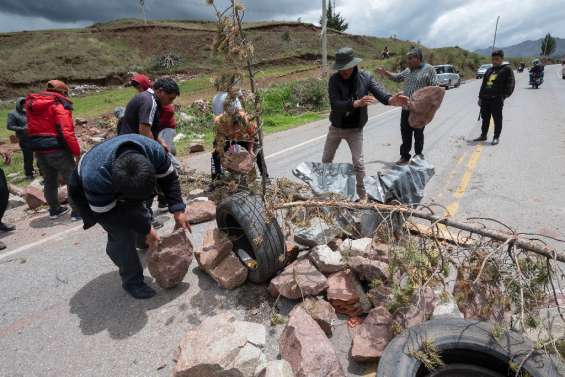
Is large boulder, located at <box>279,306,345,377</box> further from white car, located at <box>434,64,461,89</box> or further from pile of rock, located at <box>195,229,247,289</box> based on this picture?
white car, located at <box>434,64,461,89</box>

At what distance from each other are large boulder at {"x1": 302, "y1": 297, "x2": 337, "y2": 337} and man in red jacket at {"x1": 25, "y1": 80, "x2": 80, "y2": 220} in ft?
11.9

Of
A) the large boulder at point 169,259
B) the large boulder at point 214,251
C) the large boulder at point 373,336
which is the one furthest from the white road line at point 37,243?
the large boulder at point 373,336

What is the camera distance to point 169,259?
3.14 m

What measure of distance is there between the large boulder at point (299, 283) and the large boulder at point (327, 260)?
0.06 metres

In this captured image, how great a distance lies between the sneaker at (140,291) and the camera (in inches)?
123

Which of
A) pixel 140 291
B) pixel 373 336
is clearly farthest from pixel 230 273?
pixel 373 336

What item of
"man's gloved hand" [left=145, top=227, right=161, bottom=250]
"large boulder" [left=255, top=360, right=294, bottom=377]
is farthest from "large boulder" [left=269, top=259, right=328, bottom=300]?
"man's gloved hand" [left=145, top=227, right=161, bottom=250]

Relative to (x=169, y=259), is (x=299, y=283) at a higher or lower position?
lower

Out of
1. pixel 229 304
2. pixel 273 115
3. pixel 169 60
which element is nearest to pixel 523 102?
pixel 273 115

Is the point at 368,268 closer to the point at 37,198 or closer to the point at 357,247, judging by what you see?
the point at 357,247

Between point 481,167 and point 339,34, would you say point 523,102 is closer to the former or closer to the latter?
point 481,167

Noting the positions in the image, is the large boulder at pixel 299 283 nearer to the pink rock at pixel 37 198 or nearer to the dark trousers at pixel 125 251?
the dark trousers at pixel 125 251

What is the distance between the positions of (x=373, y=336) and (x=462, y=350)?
0.56m

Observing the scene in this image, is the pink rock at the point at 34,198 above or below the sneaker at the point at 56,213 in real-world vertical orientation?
above
